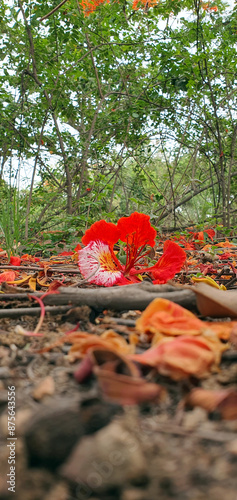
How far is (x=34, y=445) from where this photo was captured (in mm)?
419

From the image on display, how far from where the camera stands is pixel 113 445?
0.40 metres

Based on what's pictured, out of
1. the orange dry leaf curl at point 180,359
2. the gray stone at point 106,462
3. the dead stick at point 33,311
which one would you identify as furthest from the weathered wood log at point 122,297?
the gray stone at point 106,462

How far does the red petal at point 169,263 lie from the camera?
4.43ft

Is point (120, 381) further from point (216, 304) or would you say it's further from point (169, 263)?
point (169, 263)

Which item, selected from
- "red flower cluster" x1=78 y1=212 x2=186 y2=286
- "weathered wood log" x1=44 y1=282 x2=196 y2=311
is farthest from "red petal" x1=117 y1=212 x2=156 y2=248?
"weathered wood log" x1=44 y1=282 x2=196 y2=311

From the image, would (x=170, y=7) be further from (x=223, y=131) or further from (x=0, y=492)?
(x=0, y=492)

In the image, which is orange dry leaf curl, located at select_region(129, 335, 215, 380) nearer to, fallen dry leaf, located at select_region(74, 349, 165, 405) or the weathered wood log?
fallen dry leaf, located at select_region(74, 349, 165, 405)

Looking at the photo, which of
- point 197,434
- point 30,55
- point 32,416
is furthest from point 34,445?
point 30,55

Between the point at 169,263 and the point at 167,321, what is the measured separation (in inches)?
26.2

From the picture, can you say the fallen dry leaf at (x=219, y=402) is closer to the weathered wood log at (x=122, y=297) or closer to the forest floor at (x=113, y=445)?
the forest floor at (x=113, y=445)

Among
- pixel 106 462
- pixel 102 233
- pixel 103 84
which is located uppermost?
pixel 103 84

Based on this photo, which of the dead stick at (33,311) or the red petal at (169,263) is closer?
the dead stick at (33,311)

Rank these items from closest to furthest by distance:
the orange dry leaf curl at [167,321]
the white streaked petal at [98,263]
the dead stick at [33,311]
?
the orange dry leaf curl at [167,321]
the dead stick at [33,311]
the white streaked petal at [98,263]

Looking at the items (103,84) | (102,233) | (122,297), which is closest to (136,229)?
(102,233)
